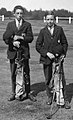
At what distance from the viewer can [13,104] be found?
6.69 meters

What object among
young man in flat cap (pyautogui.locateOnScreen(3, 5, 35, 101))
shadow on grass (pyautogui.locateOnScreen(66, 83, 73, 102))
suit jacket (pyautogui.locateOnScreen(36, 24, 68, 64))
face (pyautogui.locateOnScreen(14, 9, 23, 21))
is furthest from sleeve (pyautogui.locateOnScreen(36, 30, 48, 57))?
shadow on grass (pyautogui.locateOnScreen(66, 83, 73, 102))

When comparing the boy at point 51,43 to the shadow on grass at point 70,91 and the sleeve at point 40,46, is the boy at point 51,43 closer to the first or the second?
the sleeve at point 40,46

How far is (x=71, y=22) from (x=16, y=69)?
95.0 feet

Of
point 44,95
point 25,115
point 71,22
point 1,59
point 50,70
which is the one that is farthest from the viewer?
point 71,22

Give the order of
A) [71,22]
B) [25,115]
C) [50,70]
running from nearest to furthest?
1. [25,115]
2. [50,70]
3. [71,22]

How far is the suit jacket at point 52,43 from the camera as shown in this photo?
625cm

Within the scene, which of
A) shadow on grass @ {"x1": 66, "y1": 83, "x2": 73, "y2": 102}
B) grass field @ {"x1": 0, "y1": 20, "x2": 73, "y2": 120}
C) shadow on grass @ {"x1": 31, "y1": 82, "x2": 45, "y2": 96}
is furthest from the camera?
shadow on grass @ {"x1": 31, "y1": 82, "x2": 45, "y2": 96}

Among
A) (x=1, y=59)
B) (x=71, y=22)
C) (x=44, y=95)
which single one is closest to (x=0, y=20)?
(x=71, y=22)

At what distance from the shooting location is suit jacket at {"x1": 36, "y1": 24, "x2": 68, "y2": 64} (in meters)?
6.25

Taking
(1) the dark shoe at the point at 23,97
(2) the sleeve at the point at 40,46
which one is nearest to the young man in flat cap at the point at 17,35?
(2) the sleeve at the point at 40,46

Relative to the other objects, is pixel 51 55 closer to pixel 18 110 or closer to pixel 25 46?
pixel 25 46

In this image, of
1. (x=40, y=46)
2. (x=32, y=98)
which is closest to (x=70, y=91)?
(x=32, y=98)

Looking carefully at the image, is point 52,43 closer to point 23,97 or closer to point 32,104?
point 32,104

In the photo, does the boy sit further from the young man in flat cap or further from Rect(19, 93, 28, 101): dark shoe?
Rect(19, 93, 28, 101): dark shoe
